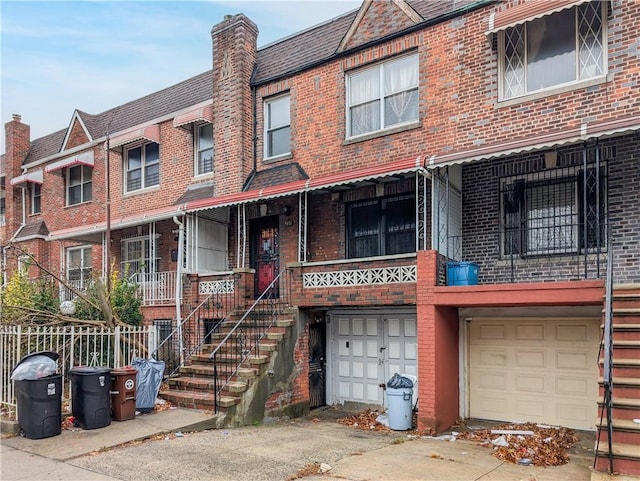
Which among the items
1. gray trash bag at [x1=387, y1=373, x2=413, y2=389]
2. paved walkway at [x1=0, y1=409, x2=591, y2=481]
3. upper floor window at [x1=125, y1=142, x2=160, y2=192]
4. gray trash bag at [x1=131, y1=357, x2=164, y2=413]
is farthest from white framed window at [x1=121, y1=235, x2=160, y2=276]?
gray trash bag at [x1=387, y1=373, x2=413, y2=389]

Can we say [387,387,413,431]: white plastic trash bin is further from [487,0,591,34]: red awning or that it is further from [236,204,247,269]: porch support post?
A: [487,0,591,34]: red awning

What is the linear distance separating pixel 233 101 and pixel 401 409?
8.82 m

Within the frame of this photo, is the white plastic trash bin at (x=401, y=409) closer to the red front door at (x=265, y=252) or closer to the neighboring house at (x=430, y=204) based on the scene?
the neighboring house at (x=430, y=204)

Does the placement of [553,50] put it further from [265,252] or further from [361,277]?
[265,252]

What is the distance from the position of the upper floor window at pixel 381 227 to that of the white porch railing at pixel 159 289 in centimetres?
528

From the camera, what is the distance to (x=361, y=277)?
10.7 metres

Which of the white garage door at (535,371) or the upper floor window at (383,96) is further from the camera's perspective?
the upper floor window at (383,96)

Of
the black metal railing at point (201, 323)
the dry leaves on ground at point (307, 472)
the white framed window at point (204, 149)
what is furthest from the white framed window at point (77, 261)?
the dry leaves on ground at point (307, 472)

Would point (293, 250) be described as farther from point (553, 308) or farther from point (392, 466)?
point (392, 466)

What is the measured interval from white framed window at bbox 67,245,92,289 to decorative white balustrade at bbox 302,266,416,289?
33.5 feet

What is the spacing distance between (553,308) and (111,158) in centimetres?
1441

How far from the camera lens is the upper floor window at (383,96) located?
1202 centimetres

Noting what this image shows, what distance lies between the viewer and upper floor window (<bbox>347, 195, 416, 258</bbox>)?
11.9 meters

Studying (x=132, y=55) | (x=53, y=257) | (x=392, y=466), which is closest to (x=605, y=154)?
(x=392, y=466)
